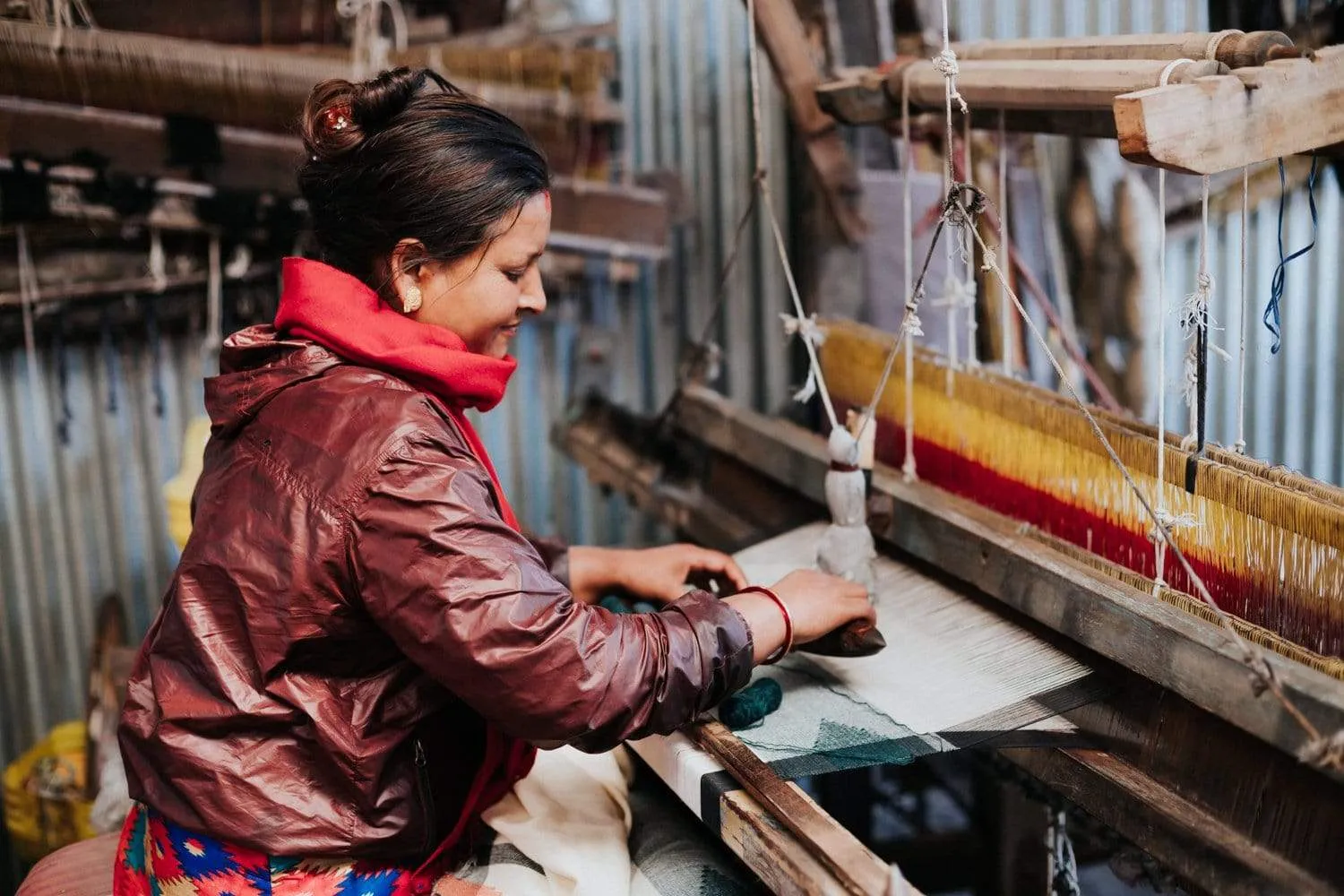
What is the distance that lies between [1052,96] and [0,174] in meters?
3.00

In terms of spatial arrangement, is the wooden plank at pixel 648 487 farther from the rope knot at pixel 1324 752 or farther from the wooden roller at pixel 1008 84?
the rope knot at pixel 1324 752

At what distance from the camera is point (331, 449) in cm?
173

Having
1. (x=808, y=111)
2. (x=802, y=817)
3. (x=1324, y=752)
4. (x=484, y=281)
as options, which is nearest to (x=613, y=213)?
(x=808, y=111)

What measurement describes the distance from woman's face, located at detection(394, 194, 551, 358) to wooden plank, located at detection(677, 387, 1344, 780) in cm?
93

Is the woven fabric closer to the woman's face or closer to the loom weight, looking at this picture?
the loom weight

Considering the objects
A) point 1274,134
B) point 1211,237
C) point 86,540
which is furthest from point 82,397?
point 1211,237

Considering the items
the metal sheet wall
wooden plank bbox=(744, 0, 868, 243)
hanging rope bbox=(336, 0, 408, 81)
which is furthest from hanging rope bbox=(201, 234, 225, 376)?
wooden plank bbox=(744, 0, 868, 243)

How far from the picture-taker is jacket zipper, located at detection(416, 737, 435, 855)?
1.85m

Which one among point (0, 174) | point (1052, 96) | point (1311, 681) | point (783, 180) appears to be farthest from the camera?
point (783, 180)

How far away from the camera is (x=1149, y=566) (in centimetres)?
208

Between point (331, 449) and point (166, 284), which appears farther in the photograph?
point (166, 284)

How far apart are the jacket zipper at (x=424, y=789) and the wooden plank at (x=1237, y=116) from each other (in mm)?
1330

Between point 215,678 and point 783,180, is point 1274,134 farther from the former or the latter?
point 783,180

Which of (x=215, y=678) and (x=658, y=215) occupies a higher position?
(x=658, y=215)
